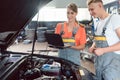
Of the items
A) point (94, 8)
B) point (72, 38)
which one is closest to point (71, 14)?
point (72, 38)

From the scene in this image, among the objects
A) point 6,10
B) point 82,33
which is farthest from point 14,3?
point 82,33

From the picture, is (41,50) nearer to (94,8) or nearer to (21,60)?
(21,60)

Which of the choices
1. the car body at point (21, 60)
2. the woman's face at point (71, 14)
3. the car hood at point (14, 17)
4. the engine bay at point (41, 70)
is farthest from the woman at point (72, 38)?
the car hood at point (14, 17)

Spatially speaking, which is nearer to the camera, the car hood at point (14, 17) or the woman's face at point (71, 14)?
the car hood at point (14, 17)

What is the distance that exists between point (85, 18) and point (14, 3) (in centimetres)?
1002

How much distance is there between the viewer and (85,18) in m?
11.6

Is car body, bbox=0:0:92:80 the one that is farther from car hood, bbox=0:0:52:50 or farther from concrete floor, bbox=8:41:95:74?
concrete floor, bbox=8:41:95:74

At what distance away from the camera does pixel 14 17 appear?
1.82 meters

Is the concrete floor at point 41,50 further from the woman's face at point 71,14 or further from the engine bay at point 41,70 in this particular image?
the engine bay at point 41,70

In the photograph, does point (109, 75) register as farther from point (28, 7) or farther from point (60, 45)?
point (28, 7)

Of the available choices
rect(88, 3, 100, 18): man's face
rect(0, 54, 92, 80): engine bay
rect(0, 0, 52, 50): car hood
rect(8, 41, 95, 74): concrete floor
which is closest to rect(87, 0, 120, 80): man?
rect(88, 3, 100, 18): man's face

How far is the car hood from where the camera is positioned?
175cm

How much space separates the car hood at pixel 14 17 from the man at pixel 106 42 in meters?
0.47

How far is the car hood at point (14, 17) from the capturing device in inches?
68.7
